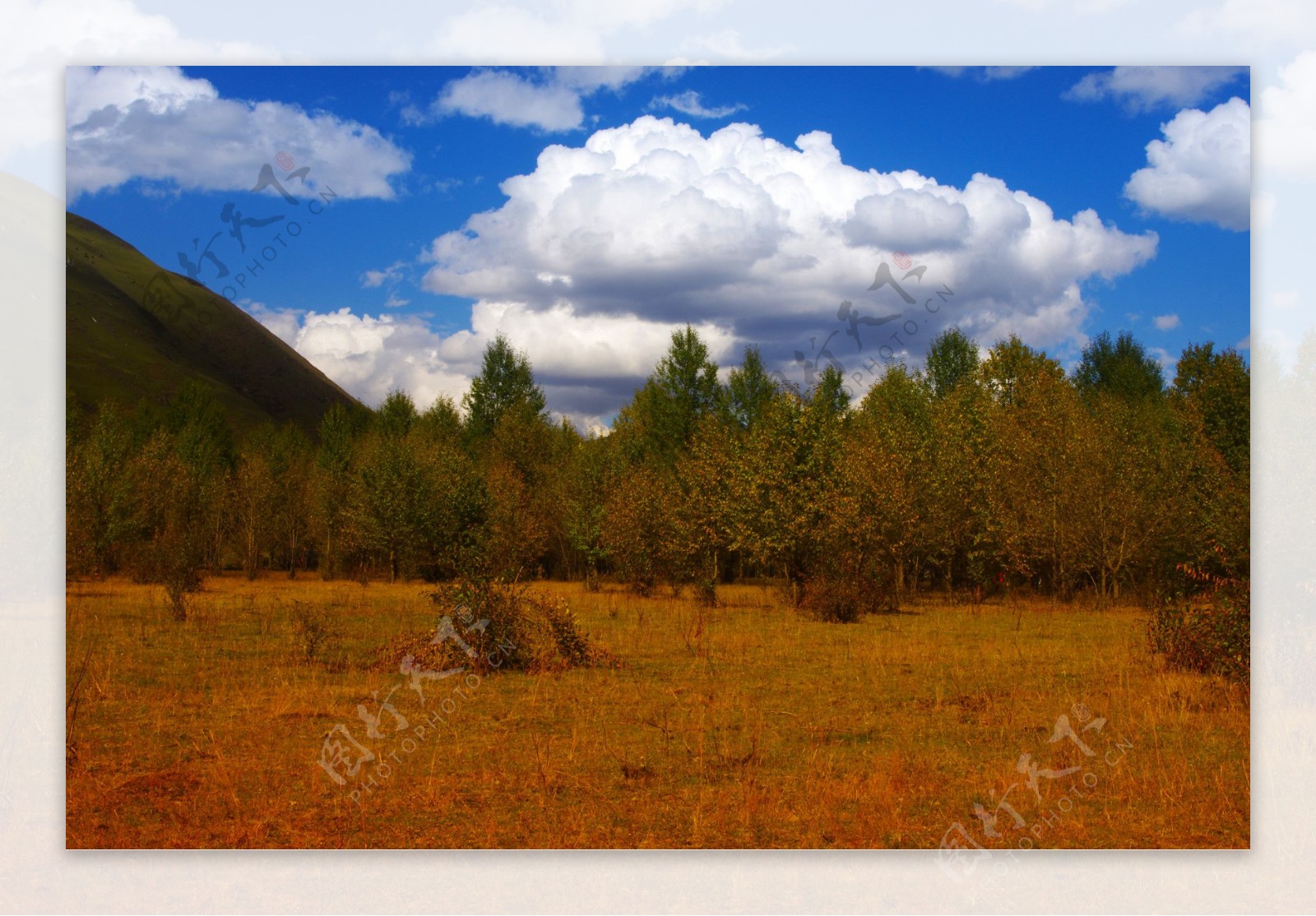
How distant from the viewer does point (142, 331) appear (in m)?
20.0

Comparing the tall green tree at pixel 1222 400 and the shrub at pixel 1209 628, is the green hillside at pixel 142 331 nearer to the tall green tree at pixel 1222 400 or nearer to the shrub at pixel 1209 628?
the shrub at pixel 1209 628

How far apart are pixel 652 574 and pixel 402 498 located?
14.0 m

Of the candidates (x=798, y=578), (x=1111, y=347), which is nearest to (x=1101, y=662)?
(x=798, y=578)

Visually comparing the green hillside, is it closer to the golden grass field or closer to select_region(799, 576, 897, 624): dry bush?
the golden grass field

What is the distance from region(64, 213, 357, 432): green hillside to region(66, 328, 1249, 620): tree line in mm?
2243

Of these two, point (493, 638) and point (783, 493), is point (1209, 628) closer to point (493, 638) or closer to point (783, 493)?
point (493, 638)

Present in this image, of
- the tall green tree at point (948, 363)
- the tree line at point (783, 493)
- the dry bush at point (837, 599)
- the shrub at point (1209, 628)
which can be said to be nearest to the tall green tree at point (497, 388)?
the tree line at point (783, 493)

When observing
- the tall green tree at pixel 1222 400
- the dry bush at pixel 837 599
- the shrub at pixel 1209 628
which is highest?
the tall green tree at pixel 1222 400

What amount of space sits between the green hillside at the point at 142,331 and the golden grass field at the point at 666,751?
4613 millimetres

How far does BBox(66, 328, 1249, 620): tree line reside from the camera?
2800 centimetres

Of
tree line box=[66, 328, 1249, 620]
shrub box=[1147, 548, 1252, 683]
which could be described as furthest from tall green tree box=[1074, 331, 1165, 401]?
shrub box=[1147, 548, 1252, 683]

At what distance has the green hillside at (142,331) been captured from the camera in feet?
35.7

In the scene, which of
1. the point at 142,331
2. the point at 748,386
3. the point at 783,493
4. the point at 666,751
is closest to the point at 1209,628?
the point at 666,751

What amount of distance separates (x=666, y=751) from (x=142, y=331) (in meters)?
16.3
